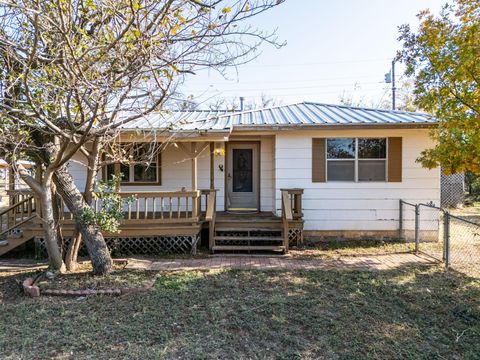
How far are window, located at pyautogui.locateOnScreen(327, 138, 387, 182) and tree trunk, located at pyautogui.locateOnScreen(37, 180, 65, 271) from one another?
6.45 meters

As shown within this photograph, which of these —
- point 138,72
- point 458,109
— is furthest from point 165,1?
point 458,109

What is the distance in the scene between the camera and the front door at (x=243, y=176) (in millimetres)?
9875

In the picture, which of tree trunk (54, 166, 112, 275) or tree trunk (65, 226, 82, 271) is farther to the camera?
tree trunk (65, 226, 82, 271)

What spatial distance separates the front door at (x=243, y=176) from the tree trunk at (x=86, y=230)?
449cm

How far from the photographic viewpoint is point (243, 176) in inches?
392

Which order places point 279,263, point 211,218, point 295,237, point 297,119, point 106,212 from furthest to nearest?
point 297,119 < point 295,237 < point 211,218 < point 279,263 < point 106,212

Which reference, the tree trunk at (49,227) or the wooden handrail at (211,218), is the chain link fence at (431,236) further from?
the tree trunk at (49,227)

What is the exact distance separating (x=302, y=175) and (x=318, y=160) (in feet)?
1.90

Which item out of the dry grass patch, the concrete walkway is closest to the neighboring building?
the dry grass patch

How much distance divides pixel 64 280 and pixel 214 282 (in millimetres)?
2520

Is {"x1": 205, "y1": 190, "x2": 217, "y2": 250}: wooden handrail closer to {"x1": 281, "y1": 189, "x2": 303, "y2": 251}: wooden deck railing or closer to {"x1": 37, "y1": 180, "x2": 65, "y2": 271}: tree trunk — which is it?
{"x1": 281, "y1": 189, "x2": 303, "y2": 251}: wooden deck railing

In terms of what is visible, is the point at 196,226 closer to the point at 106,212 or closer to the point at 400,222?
the point at 106,212

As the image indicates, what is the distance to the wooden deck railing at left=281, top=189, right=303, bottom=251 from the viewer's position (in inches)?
305

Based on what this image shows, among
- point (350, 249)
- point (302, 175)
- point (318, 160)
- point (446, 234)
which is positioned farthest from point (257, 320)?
point (318, 160)
